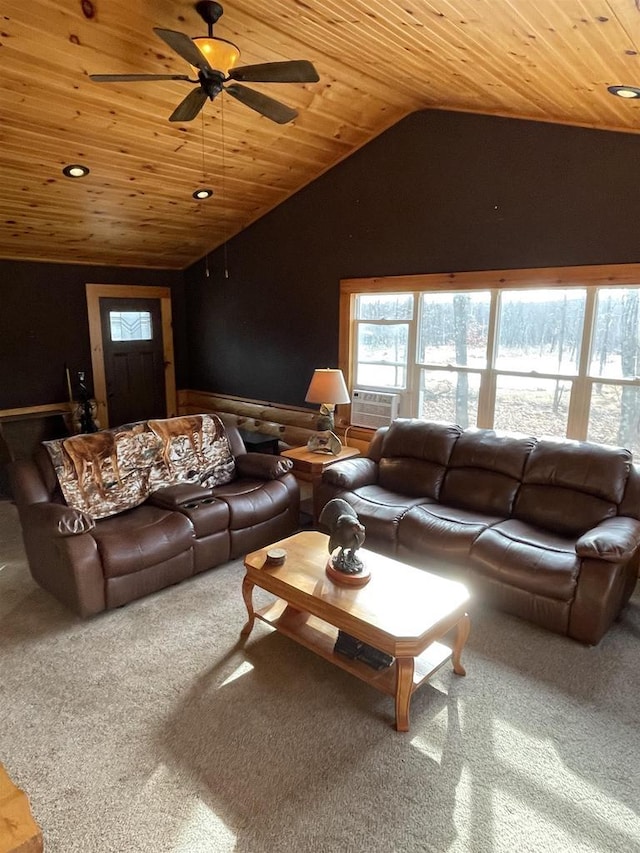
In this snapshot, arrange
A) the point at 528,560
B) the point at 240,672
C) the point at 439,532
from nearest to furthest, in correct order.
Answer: the point at 240,672, the point at 528,560, the point at 439,532

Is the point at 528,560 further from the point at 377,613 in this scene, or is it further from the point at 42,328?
the point at 42,328

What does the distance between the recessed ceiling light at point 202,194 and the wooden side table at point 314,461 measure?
8.69 feet

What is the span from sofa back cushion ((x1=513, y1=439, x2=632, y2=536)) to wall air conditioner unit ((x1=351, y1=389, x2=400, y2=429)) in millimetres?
1646

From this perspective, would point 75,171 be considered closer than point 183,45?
No

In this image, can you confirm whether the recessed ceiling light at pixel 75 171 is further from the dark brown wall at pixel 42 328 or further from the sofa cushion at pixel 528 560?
the sofa cushion at pixel 528 560

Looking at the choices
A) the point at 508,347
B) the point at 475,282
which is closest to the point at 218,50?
the point at 475,282

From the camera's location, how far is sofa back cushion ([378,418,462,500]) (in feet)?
13.6

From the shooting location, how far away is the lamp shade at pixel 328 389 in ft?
14.9

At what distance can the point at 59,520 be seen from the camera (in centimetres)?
308

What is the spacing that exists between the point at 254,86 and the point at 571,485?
11.4ft

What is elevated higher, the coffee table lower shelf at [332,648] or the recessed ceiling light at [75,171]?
the recessed ceiling light at [75,171]

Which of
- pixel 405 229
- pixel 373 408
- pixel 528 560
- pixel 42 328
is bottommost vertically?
pixel 528 560

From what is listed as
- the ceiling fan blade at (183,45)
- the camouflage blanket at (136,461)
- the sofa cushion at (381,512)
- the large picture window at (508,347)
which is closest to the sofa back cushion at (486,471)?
the sofa cushion at (381,512)

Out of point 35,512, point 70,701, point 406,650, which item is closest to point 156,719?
point 70,701
